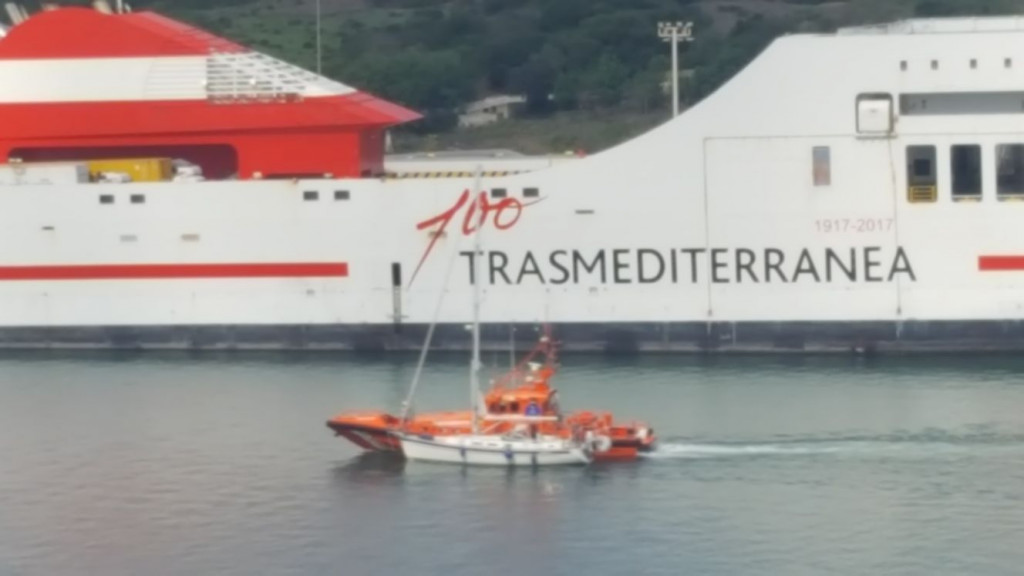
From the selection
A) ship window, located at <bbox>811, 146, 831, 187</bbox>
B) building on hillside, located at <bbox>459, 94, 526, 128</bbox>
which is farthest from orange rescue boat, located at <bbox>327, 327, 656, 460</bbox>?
building on hillside, located at <bbox>459, 94, 526, 128</bbox>

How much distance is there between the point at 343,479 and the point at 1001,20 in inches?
401

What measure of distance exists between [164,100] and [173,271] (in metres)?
Result: 2.16

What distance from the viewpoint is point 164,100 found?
31.3 m

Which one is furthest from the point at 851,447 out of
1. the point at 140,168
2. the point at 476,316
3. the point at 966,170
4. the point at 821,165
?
the point at 140,168

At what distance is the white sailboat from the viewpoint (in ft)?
79.0

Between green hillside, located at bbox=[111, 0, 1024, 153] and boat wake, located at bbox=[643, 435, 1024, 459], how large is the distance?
21515 mm

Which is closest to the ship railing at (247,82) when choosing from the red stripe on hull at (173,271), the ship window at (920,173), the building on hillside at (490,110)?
the red stripe on hull at (173,271)

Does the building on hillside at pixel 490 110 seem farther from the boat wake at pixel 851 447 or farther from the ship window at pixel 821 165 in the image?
the boat wake at pixel 851 447

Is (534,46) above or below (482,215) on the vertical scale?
above

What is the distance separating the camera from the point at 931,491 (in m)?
23.2

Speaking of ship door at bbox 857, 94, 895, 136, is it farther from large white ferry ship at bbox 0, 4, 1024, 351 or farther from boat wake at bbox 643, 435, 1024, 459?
boat wake at bbox 643, 435, 1024, 459

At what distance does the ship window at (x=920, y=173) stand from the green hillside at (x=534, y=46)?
17.1m

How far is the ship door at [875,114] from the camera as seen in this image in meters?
29.3

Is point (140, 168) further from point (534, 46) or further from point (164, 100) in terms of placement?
point (534, 46)
